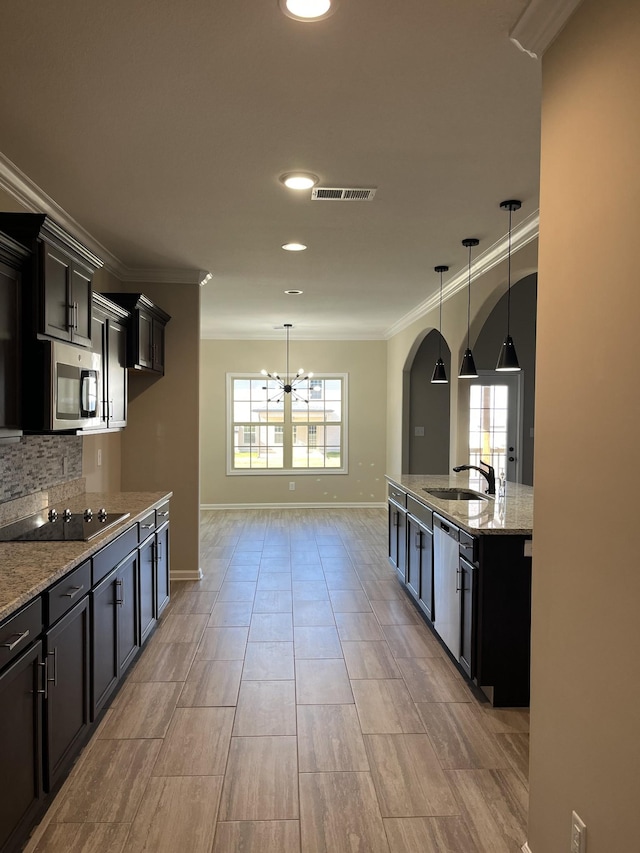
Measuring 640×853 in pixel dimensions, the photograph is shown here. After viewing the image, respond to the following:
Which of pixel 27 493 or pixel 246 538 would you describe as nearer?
pixel 27 493

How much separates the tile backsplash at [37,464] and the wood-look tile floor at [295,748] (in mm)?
1254

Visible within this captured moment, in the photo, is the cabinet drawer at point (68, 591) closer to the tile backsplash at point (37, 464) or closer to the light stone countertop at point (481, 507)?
the tile backsplash at point (37, 464)

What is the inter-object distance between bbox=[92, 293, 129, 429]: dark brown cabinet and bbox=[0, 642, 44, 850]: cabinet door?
2.08m

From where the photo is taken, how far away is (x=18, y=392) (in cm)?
276

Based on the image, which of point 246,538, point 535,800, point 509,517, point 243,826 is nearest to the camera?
point 535,800

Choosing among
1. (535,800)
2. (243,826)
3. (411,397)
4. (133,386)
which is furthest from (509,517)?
(411,397)

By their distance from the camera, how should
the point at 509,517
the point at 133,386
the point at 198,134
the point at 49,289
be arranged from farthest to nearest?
the point at 133,386
the point at 509,517
the point at 49,289
the point at 198,134

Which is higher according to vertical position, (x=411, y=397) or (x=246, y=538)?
(x=411, y=397)

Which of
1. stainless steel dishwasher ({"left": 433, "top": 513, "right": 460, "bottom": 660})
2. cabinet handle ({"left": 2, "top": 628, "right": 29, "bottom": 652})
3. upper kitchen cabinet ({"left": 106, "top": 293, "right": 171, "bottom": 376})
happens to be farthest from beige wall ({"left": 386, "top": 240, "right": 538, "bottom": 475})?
cabinet handle ({"left": 2, "top": 628, "right": 29, "bottom": 652})

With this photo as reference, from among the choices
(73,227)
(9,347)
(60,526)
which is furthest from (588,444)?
(73,227)

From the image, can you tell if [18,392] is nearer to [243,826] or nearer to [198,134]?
[198,134]

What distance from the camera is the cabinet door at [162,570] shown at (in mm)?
4176

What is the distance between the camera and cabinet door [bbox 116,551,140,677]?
10.5 feet

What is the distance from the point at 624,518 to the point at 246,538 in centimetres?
631
